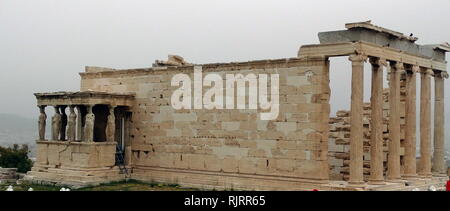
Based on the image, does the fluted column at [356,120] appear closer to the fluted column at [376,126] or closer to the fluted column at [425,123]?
the fluted column at [376,126]

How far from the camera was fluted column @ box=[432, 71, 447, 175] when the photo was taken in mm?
26828

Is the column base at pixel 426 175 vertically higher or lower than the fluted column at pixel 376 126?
lower

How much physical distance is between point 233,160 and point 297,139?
2821 mm

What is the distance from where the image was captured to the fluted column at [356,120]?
2150cm

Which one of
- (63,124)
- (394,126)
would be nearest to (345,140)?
(394,126)

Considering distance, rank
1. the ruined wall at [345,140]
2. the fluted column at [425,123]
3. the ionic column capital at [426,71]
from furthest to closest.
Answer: the fluted column at [425,123], the ionic column capital at [426,71], the ruined wall at [345,140]

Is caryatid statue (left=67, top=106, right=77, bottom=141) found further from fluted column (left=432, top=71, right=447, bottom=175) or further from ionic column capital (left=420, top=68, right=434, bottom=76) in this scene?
fluted column (left=432, top=71, right=447, bottom=175)

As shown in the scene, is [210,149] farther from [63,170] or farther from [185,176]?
[63,170]

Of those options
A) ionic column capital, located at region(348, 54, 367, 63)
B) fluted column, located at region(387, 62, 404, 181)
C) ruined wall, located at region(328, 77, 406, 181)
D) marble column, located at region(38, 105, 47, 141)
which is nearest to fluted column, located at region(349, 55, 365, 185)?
ionic column capital, located at region(348, 54, 367, 63)

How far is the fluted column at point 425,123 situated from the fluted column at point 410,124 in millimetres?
993

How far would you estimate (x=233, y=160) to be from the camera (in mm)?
24500

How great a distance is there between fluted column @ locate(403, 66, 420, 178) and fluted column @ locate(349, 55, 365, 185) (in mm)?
3919

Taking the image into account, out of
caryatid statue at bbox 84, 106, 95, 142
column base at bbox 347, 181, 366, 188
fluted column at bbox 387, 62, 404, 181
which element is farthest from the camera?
caryatid statue at bbox 84, 106, 95, 142

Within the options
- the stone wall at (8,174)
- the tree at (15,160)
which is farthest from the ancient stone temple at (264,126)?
the tree at (15,160)
